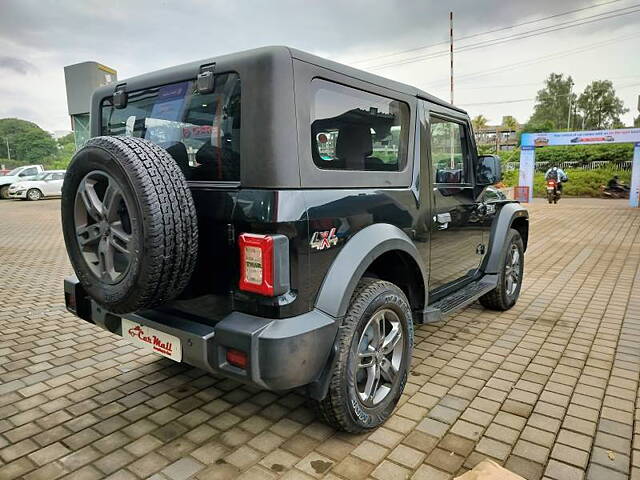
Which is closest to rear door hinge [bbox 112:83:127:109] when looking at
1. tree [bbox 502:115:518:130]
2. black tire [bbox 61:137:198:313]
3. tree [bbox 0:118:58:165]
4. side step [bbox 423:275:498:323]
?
black tire [bbox 61:137:198:313]

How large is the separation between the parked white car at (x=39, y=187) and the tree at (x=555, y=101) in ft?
222

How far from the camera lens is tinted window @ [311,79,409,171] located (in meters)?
2.19

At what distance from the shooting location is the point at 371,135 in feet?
8.50

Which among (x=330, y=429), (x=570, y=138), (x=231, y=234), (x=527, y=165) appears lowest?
(x=330, y=429)

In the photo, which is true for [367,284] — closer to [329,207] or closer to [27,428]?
[329,207]

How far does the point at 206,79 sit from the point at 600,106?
7890 cm

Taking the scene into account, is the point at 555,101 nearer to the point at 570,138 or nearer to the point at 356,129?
the point at 570,138

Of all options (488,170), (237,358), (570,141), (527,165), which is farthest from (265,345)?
(570,141)

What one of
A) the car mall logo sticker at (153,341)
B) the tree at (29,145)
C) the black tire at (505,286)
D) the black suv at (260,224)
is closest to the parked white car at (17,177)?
the black suv at (260,224)

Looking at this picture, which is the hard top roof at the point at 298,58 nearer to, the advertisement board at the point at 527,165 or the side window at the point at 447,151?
the side window at the point at 447,151

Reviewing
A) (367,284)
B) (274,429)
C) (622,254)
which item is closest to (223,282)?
(367,284)

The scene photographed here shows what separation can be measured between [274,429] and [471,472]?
1048 mm

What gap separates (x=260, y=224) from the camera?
76.1 inches

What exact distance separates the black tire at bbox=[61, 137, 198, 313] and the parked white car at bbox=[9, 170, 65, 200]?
70.3 ft
